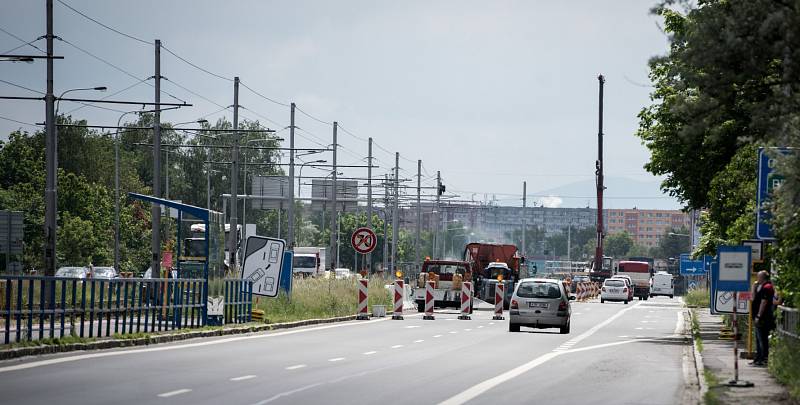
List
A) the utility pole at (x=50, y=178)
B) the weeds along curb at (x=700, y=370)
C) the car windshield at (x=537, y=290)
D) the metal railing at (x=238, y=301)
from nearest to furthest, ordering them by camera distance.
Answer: the weeds along curb at (x=700, y=370)
the metal railing at (x=238, y=301)
the utility pole at (x=50, y=178)
the car windshield at (x=537, y=290)

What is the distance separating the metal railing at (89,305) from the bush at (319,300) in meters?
5.85

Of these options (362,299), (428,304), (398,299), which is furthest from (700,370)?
(428,304)

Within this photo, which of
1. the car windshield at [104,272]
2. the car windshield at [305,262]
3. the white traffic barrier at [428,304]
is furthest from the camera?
the car windshield at [305,262]

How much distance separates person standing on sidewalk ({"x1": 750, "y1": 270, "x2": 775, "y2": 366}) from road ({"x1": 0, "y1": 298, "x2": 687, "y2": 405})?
4.49ft

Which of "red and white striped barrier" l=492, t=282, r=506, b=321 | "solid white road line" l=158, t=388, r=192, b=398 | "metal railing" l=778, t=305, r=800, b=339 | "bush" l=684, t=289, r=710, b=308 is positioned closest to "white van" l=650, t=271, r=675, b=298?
"bush" l=684, t=289, r=710, b=308

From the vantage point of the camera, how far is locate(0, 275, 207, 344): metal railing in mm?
22562

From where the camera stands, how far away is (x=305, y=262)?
9662 cm

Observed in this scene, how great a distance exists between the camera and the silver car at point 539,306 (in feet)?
121

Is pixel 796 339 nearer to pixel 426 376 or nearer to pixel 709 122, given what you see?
pixel 709 122

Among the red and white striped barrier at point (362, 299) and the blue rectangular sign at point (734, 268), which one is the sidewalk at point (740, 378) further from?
the red and white striped barrier at point (362, 299)

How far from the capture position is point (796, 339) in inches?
743

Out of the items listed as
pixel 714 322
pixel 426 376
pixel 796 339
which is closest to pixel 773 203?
pixel 796 339

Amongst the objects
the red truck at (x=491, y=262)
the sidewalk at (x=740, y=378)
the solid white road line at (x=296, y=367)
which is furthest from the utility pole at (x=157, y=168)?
the solid white road line at (x=296, y=367)

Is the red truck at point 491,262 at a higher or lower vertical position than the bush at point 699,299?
higher
